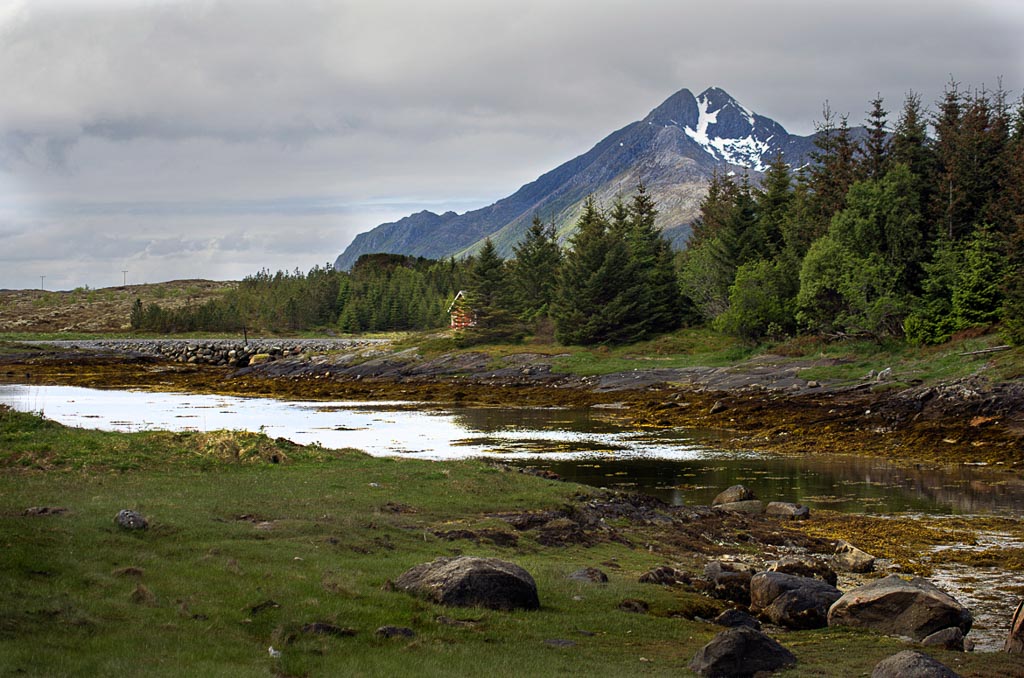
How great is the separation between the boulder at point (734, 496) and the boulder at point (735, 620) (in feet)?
41.3

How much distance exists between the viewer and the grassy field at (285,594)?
10672 millimetres

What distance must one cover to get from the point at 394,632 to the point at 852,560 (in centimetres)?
1213

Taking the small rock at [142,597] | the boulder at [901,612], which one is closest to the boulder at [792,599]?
the boulder at [901,612]

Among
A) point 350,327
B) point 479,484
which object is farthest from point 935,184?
point 350,327

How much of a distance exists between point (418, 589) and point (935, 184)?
59959 millimetres

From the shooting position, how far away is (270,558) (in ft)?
48.4

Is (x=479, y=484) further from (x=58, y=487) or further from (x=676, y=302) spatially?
(x=676, y=302)

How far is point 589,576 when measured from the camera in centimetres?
1642

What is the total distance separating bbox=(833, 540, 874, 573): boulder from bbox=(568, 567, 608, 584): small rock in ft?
21.7

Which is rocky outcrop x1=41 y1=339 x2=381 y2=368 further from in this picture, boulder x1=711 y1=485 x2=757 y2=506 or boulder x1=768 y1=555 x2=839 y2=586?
boulder x1=768 y1=555 x2=839 y2=586

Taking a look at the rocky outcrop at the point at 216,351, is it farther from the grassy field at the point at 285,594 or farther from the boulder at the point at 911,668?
the boulder at the point at 911,668

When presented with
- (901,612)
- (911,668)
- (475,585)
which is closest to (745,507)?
(901,612)

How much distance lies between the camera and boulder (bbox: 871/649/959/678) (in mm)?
10773

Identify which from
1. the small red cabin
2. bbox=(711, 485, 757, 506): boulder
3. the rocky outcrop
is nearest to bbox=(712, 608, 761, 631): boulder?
bbox=(711, 485, 757, 506): boulder
